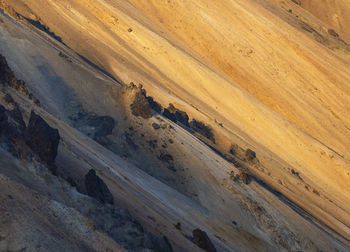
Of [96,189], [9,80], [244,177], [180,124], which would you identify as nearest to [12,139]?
[96,189]

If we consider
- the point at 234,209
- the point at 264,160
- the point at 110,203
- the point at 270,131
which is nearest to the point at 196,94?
the point at 270,131

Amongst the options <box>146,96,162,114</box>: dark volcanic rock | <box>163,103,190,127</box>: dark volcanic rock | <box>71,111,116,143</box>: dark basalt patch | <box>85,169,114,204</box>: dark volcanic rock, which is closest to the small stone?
<box>146,96,162,114</box>: dark volcanic rock

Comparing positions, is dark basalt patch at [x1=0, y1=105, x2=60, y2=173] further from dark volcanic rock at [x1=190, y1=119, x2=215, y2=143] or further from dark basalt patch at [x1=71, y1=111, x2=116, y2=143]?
dark volcanic rock at [x1=190, y1=119, x2=215, y2=143]

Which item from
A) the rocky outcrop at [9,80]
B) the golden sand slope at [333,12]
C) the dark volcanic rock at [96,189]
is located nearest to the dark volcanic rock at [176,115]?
the rocky outcrop at [9,80]

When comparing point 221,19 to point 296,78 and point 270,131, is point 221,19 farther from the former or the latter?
point 270,131

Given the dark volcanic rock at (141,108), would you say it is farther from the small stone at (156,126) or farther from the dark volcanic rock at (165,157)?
the dark volcanic rock at (165,157)

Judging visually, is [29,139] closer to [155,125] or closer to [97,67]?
[155,125]
